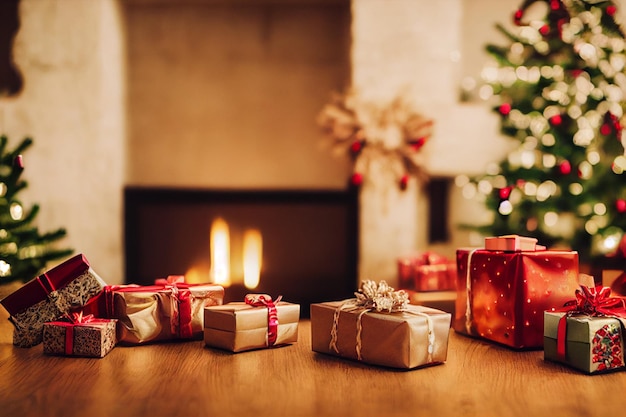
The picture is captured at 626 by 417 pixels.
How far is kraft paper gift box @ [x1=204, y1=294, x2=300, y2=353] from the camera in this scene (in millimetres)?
2287

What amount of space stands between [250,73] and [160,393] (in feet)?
8.84

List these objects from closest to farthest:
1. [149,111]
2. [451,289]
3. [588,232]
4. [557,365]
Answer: [557,365]
[451,289]
[588,232]
[149,111]

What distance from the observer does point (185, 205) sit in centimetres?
381

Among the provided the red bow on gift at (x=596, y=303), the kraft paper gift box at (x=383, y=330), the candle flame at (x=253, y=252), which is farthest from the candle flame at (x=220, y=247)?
the red bow on gift at (x=596, y=303)

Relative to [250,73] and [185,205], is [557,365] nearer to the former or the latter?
[185,205]

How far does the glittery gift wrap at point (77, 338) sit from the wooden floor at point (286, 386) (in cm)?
4

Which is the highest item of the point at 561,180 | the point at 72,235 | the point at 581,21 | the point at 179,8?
the point at 179,8

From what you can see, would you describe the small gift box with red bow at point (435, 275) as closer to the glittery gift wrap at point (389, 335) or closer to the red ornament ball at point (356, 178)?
the red ornament ball at point (356, 178)

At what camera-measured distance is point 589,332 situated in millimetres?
2039

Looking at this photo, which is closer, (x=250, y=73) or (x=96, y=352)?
(x=96, y=352)

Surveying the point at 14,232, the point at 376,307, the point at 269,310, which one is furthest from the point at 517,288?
the point at 14,232

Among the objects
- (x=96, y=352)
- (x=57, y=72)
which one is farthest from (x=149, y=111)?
(x=96, y=352)

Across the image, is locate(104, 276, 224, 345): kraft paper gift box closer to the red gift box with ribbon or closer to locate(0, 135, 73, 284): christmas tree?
the red gift box with ribbon

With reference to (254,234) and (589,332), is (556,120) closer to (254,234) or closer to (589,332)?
(589,332)
